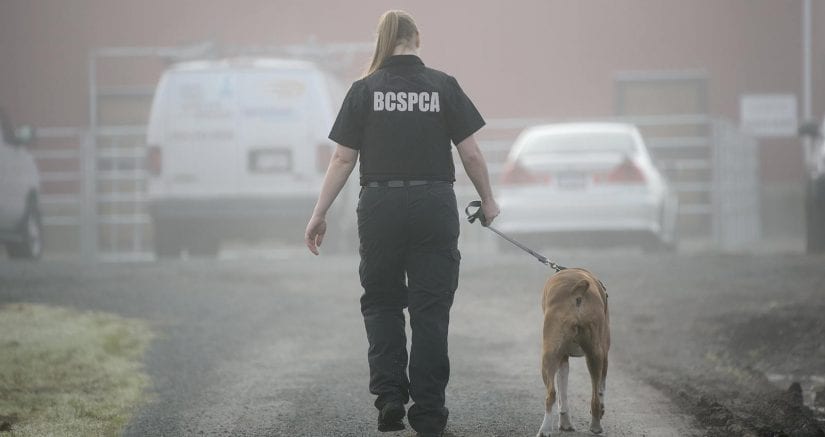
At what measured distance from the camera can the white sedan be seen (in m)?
16.8

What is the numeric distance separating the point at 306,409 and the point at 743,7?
21666 mm

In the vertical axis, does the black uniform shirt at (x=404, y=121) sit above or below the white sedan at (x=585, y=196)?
above

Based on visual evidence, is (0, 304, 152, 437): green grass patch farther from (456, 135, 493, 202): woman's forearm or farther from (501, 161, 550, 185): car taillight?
(501, 161, 550, 185): car taillight

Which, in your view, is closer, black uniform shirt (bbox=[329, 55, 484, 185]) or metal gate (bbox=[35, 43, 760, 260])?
black uniform shirt (bbox=[329, 55, 484, 185])

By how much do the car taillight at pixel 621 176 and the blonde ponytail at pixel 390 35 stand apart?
33.6 ft

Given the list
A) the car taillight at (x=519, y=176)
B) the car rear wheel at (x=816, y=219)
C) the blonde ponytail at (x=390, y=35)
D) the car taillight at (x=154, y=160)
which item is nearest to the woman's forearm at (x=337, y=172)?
the blonde ponytail at (x=390, y=35)

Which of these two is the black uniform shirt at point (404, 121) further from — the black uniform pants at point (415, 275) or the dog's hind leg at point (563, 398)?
the dog's hind leg at point (563, 398)

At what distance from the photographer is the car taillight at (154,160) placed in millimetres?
17812

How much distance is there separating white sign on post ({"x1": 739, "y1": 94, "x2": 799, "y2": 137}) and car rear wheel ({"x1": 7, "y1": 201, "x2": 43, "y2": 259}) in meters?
12.4

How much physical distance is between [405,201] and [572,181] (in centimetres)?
1046

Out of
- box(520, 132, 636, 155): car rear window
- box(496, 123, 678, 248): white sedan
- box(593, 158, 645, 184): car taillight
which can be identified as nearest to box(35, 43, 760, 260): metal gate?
box(520, 132, 636, 155): car rear window

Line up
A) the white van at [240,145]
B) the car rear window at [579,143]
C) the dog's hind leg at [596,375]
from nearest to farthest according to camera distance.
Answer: the dog's hind leg at [596,375] < the car rear window at [579,143] < the white van at [240,145]

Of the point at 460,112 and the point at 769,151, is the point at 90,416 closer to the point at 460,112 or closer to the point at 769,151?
the point at 460,112

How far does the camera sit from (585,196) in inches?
663
